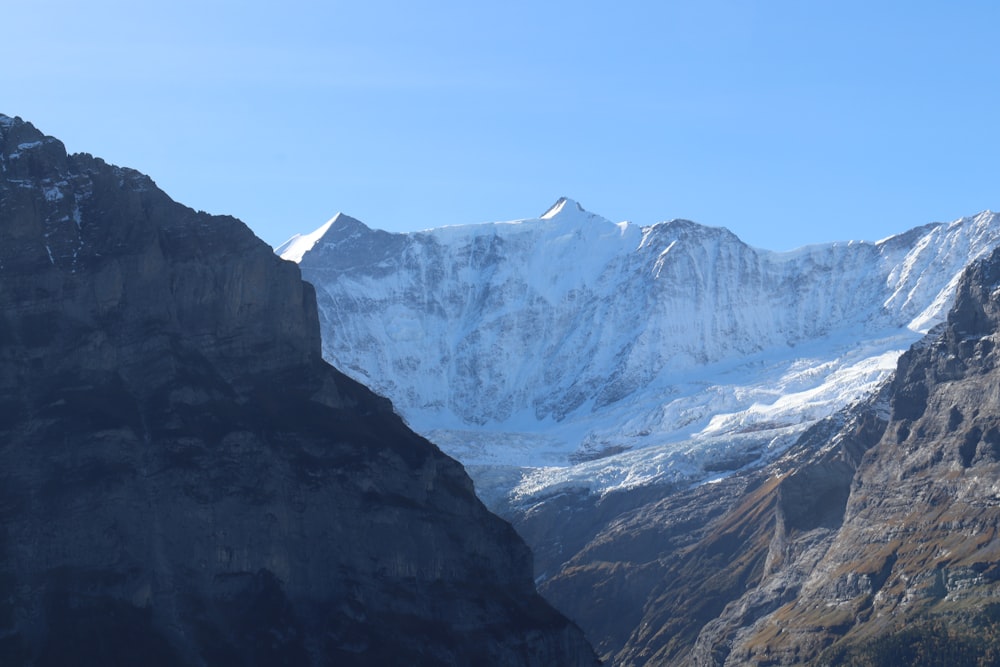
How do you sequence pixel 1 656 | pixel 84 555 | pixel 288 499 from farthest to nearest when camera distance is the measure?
pixel 288 499, pixel 84 555, pixel 1 656

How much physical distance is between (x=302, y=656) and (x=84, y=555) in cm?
2242

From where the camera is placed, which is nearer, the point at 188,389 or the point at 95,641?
the point at 95,641

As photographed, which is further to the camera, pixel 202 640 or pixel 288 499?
pixel 288 499

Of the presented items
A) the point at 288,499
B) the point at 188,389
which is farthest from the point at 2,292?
the point at 288,499

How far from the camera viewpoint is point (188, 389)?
649 ft

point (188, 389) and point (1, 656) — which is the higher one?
point (188, 389)

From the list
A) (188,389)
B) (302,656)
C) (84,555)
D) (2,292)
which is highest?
(2,292)

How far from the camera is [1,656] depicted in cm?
16662

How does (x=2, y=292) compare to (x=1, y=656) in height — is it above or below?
above

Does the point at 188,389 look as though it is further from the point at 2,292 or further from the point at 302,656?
the point at 302,656

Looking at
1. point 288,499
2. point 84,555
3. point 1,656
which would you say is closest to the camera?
point 1,656

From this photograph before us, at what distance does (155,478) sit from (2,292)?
89.2 feet

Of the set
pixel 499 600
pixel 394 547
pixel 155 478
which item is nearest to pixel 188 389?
pixel 155 478

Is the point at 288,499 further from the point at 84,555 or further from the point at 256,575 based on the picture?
the point at 84,555
